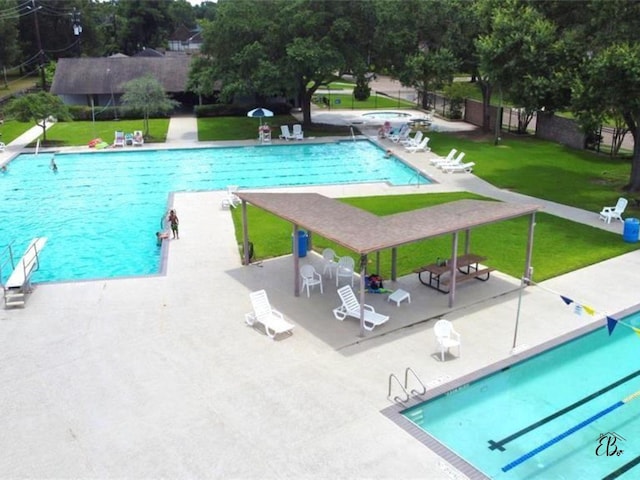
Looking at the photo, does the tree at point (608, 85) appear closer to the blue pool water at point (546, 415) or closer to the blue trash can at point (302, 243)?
the blue pool water at point (546, 415)

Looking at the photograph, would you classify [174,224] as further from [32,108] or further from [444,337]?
[32,108]

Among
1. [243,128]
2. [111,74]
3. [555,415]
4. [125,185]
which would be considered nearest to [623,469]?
[555,415]

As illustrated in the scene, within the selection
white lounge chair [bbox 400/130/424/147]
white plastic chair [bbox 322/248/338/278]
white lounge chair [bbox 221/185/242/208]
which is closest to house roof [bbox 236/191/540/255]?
white plastic chair [bbox 322/248/338/278]

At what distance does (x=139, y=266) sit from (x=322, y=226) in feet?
26.6

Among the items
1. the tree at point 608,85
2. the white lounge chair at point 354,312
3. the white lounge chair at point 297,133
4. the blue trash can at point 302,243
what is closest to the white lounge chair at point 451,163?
the tree at point 608,85

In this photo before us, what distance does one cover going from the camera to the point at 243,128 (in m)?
42.3

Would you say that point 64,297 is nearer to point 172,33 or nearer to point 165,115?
point 165,115

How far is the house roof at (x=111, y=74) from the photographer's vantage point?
47625 millimetres

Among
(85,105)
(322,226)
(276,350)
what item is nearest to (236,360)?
(276,350)

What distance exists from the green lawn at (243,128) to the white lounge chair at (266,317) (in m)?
25.8

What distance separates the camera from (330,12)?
37312 millimetres

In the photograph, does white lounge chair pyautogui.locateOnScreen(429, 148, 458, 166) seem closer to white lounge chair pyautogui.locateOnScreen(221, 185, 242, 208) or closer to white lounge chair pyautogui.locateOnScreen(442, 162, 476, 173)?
white lounge chair pyautogui.locateOnScreen(442, 162, 476, 173)

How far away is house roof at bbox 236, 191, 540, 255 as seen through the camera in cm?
1334

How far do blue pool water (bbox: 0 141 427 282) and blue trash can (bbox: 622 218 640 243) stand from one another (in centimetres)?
1133
